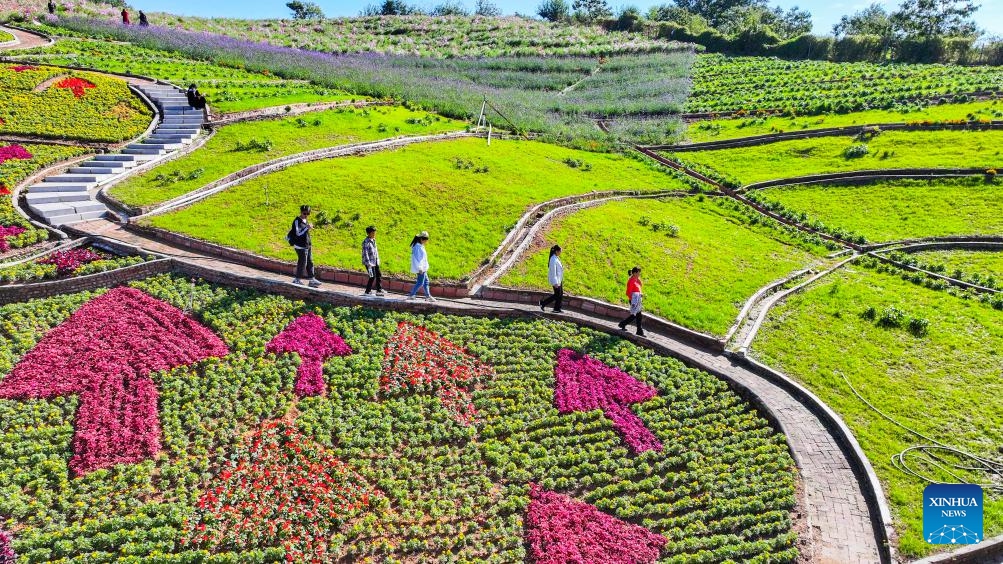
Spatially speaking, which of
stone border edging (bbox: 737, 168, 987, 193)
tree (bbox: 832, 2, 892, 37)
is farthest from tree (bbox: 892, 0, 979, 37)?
stone border edging (bbox: 737, 168, 987, 193)

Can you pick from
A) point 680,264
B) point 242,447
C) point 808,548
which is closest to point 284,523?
point 242,447

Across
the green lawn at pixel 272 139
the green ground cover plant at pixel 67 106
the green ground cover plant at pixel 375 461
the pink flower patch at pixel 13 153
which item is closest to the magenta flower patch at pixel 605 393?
the green ground cover plant at pixel 375 461

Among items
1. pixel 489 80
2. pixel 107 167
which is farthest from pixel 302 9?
pixel 107 167

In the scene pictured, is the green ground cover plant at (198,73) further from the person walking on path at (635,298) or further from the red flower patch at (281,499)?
the person walking on path at (635,298)

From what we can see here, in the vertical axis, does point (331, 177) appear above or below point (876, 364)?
above

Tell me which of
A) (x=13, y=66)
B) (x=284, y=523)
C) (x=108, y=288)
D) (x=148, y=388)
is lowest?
(x=284, y=523)

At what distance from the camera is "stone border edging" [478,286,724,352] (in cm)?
1667

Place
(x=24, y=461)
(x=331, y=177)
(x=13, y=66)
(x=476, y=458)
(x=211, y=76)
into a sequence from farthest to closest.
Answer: (x=211, y=76), (x=13, y=66), (x=331, y=177), (x=476, y=458), (x=24, y=461)

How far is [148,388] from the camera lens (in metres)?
13.1

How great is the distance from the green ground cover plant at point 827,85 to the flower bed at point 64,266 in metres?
38.5

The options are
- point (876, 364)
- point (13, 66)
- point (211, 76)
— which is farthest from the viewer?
point (211, 76)

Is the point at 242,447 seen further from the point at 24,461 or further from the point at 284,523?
the point at 24,461

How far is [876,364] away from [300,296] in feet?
51.3

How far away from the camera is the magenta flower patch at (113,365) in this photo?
11.7 metres
